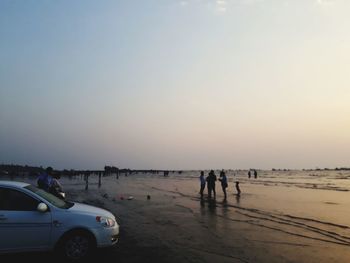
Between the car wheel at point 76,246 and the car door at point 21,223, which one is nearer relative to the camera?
the car door at point 21,223

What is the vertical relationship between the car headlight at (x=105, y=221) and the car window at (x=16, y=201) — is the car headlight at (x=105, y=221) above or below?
below

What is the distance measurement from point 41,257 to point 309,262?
18.9ft

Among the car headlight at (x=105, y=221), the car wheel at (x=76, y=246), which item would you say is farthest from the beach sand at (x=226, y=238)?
the car headlight at (x=105, y=221)

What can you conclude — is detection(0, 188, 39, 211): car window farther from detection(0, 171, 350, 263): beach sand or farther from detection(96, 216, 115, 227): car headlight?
detection(96, 216, 115, 227): car headlight

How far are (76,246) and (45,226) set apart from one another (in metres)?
0.77

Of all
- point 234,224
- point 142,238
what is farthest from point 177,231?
point 234,224

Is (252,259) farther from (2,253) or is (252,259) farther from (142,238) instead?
(2,253)

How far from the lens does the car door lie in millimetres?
7570

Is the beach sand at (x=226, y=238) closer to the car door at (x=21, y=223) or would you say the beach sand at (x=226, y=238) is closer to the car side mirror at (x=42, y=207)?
the car door at (x=21, y=223)

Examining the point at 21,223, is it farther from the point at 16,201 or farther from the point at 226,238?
the point at 226,238

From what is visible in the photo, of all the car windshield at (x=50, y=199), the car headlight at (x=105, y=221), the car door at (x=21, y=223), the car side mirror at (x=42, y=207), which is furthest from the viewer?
the car headlight at (x=105, y=221)

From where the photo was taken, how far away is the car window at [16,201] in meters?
7.73

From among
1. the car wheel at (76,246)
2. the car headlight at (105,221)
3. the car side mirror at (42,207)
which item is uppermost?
the car side mirror at (42,207)

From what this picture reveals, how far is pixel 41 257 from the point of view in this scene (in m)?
8.16
